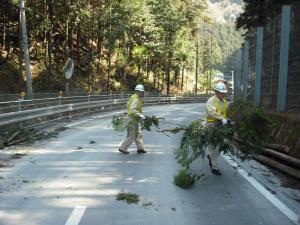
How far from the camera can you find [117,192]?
26.7 feet

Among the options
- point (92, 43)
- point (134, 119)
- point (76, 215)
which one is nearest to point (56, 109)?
point (134, 119)

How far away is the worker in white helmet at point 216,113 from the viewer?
988 cm

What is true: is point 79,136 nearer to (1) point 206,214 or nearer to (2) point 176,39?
(1) point 206,214

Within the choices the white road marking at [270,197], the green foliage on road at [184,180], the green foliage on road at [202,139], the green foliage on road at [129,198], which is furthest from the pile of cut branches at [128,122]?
the green foliage on road at [129,198]

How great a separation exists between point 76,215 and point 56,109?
579 inches

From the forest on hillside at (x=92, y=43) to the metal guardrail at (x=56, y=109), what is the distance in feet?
12.3

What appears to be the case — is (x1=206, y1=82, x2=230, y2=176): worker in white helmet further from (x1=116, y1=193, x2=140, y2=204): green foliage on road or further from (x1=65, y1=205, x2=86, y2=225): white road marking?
(x1=65, y1=205, x2=86, y2=225): white road marking

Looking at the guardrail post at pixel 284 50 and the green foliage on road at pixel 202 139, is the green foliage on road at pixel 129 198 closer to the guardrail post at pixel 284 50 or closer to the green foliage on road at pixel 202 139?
the green foliage on road at pixel 202 139

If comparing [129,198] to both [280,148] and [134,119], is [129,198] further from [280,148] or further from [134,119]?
[134,119]

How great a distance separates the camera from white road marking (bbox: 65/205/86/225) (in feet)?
20.8

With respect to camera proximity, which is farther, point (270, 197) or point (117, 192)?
point (117, 192)

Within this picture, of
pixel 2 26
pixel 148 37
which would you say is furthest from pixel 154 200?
pixel 148 37

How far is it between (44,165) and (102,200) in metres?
3.43

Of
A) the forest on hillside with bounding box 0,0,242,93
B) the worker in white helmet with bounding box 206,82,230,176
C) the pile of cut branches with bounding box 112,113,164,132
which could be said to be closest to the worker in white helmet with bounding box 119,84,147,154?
the pile of cut branches with bounding box 112,113,164,132
